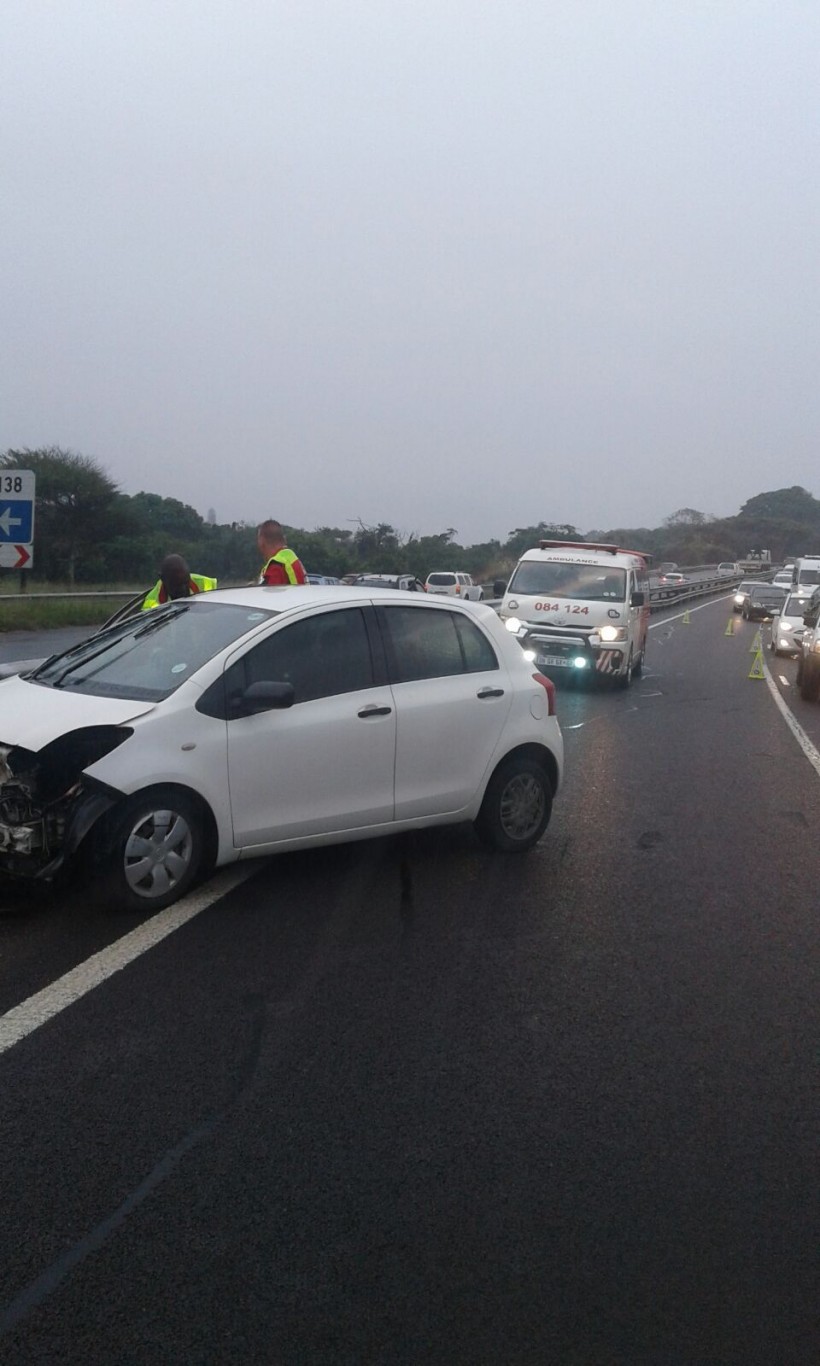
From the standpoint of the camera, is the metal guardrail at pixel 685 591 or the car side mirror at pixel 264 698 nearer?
the car side mirror at pixel 264 698

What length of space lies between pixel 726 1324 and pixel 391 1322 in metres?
0.85

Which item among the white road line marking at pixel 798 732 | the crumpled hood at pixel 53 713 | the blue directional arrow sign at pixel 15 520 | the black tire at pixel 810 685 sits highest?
the blue directional arrow sign at pixel 15 520

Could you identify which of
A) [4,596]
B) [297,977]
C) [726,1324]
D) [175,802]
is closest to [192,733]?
[175,802]

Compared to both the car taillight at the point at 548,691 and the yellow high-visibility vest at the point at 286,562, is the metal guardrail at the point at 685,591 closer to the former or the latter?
Answer: the yellow high-visibility vest at the point at 286,562

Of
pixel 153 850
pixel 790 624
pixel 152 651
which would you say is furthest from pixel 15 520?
pixel 790 624

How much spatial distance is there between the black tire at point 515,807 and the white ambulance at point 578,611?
10.7 meters

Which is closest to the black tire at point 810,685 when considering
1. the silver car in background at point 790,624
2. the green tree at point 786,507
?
the silver car in background at point 790,624

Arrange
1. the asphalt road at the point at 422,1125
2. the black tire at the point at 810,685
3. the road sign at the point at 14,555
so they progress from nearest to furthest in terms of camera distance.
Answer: the asphalt road at the point at 422,1125
the road sign at the point at 14,555
the black tire at the point at 810,685

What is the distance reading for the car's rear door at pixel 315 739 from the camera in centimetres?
654

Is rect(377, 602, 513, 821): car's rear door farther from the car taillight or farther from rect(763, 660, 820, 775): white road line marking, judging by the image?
rect(763, 660, 820, 775): white road line marking

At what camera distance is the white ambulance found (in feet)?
61.0

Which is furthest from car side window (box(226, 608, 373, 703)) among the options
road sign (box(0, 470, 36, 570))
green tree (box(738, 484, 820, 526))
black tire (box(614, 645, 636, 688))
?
green tree (box(738, 484, 820, 526))

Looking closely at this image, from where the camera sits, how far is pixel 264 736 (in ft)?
21.5

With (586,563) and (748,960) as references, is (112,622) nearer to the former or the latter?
(748,960)
